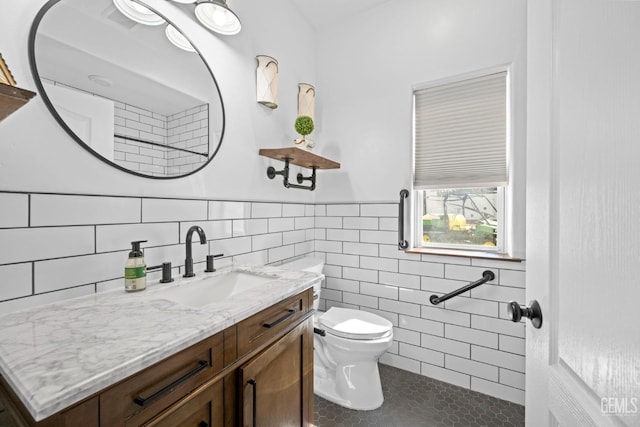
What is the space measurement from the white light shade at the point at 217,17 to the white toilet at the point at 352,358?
176 cm

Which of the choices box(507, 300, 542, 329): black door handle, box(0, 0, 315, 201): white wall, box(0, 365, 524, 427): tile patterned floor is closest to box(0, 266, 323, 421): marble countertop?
box(0, 0, 315, 201): white wall

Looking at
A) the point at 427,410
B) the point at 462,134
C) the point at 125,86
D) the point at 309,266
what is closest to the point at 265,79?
the point at 125,86

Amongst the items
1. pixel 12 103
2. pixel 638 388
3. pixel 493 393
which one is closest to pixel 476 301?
pixel 493 393

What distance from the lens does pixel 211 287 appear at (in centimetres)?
121

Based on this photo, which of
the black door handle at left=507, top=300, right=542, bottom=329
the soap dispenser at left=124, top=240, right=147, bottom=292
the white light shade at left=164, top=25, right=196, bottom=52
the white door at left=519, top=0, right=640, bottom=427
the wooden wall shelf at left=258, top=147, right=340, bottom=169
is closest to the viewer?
the white door at left=519, top=0, right=640, bottom=427

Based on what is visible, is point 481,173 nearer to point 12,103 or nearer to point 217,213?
point 217,213

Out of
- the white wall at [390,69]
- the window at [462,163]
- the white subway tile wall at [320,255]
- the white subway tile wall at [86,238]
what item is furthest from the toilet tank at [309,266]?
the window at [462,163]

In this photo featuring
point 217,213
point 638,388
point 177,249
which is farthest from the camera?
point 217,213

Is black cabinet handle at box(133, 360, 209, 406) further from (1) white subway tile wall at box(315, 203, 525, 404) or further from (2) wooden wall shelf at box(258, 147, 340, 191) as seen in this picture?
(1) white subway tile wall at box(315, 203, 525, 404)

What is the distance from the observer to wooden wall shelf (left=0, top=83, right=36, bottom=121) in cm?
53

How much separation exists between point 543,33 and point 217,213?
1446 mm

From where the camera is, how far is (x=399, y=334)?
6.59 feet

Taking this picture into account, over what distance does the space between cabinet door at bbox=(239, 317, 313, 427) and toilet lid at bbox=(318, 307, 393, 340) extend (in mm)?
397

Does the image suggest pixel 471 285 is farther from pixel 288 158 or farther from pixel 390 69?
pixel 390 69
